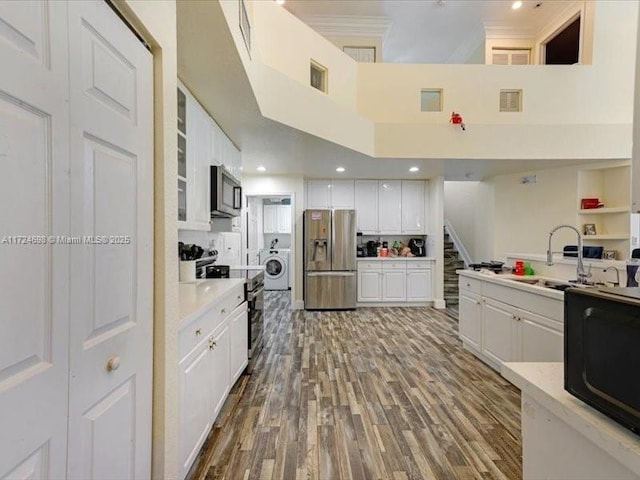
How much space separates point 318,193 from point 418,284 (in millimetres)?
2487

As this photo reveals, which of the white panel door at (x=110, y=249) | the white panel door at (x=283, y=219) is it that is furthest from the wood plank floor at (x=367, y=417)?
the white panel door at (x=283, y=219)

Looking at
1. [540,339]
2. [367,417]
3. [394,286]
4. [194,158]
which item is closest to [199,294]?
[194,158]

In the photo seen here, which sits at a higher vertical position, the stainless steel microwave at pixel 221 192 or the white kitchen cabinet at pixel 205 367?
the stainless steel microwave at pixel 221 192

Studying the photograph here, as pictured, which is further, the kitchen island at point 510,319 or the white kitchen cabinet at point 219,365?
the kitchen island at point 510,319

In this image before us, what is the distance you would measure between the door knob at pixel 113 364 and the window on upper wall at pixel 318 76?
3847 mm

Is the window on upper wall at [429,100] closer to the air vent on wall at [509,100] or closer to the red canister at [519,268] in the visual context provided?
the air vent on wall at [509,100]

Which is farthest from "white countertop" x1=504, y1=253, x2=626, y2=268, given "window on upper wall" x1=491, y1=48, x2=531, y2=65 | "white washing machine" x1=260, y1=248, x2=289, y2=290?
"white washing machine" x1=260, y1=248, x2=289, y2=290

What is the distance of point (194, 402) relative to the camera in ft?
5.52

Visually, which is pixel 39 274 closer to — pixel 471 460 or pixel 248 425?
pixel 248 425

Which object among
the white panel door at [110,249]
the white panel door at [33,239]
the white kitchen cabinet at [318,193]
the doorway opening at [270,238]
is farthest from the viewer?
the doorway opening at [270,238]

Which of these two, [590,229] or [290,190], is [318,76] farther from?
[590,229]

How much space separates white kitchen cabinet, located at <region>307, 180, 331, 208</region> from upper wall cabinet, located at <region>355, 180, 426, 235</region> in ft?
1.80

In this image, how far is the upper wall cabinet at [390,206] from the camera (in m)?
6.04

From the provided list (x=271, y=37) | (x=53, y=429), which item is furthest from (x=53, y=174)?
(x=271, y=37)
